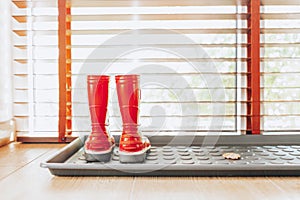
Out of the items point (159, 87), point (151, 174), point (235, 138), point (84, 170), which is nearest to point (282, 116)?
point (235, 138)

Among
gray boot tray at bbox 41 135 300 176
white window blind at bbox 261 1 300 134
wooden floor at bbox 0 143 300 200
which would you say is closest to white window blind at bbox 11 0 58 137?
gray boot tray at bbox 41 135 300 176

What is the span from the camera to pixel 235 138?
1.21 metres

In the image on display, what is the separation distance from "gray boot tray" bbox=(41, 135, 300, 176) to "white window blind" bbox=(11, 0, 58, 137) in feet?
0.92

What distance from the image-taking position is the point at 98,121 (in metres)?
0.92

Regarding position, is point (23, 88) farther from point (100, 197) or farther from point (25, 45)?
point (100, 197)

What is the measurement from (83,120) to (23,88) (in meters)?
0.27

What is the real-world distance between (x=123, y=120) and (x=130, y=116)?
23mm

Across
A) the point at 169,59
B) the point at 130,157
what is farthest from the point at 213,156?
the point at 169,59

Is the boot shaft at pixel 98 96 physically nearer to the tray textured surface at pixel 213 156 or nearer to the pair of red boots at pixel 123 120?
the pair of red boots at pixel 123 120

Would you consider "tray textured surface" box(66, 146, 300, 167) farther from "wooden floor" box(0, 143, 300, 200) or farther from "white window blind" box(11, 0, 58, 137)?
"white window blind" box(11, 0, 58, 137)

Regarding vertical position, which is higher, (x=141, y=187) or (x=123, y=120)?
(x=123, y=120)

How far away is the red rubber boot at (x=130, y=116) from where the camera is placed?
2.87 ft

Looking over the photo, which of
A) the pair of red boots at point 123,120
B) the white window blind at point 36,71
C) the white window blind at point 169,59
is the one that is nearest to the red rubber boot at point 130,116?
the pair of red boots at point 123,120

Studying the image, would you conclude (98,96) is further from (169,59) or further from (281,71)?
(281,71)
